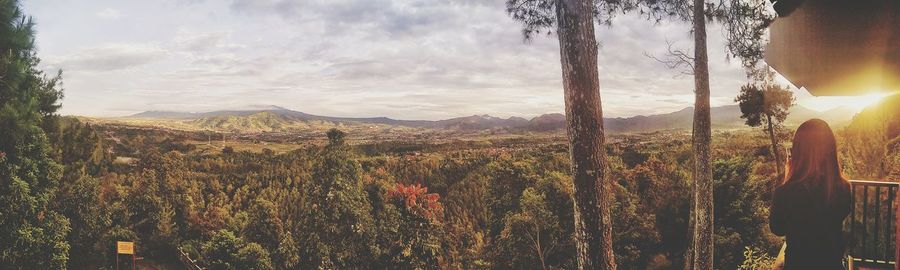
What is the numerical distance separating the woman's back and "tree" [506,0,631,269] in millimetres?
1726

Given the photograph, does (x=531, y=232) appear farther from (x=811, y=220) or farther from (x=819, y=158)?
(x=819, y=158)

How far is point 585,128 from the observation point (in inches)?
148

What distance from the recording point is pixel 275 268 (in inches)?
662

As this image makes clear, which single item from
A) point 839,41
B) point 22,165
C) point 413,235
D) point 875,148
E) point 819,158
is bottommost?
point 413,235

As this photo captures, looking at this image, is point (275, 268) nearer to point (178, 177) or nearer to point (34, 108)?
point (34, 108)

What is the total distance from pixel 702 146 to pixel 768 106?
474 inches

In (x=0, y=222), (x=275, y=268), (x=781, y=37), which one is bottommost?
(x=275, y=268)

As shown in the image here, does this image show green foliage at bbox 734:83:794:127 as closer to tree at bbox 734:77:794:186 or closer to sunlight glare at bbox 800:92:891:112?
tree at bbox 734:77:794:186

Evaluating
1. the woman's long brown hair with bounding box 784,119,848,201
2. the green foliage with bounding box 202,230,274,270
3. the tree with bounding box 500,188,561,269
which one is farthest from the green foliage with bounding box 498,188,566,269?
the woman's long brown hair with bounding box 784,119,848,201

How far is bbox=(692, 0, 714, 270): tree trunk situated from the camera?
22.9 ft

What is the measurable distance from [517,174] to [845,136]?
10258 mm

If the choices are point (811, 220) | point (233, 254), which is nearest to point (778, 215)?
point (811, 220)

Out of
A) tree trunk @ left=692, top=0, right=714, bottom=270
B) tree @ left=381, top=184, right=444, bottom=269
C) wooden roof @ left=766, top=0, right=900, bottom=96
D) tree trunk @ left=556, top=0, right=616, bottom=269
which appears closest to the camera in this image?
wooden roof @ left=766, top=0, right=900, bottom=96

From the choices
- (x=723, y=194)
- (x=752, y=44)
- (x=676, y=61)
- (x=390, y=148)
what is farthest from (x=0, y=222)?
(x=390, y=148)
